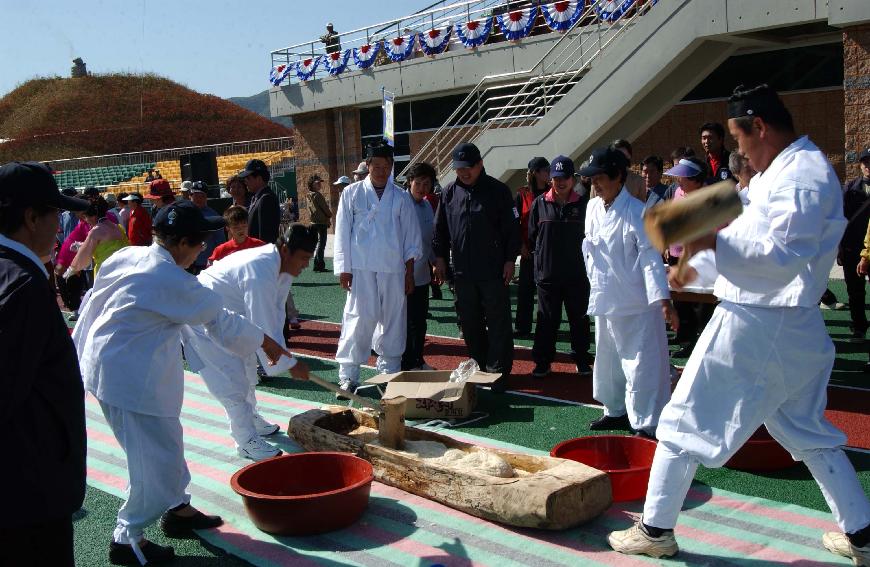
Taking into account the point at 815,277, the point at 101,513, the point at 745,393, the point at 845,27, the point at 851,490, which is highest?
the point at 845,27

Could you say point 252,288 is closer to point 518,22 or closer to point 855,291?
point 855,291

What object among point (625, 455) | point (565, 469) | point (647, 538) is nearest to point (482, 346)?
point (625, 455)

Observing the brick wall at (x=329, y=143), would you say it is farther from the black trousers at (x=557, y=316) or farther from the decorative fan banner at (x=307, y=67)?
the black trousers at (x=557, y=316)

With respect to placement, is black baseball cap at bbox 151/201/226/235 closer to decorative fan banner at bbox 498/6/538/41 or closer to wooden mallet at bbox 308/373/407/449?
wooden mallet at bbox 308/373/407/449

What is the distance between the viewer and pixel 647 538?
4.09 metres

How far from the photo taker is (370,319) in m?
7.93

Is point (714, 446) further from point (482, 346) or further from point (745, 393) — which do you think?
point (482, 346)

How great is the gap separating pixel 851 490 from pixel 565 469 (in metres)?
1.39

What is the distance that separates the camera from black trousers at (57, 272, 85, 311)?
44.8 ft

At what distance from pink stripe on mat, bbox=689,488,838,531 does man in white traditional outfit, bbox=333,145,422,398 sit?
3623 mm

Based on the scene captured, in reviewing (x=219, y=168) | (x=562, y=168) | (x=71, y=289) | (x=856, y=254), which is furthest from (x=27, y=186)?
(x=219, y=168)

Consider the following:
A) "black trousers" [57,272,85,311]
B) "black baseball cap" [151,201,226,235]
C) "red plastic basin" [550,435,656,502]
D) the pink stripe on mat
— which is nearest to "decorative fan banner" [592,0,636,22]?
"black trousers" [57,272,85,311]

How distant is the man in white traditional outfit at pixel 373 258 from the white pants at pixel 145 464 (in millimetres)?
3517

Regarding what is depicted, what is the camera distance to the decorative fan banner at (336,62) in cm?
2531
